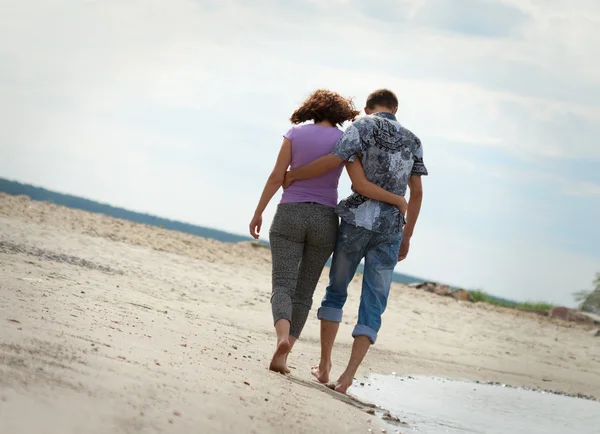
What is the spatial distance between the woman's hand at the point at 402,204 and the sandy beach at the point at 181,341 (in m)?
1.37

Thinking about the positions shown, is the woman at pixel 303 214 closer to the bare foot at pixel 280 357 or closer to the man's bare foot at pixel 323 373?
the bare foot at pixel 280 357

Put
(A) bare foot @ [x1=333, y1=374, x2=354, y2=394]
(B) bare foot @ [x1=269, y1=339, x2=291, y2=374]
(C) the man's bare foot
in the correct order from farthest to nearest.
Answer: (C) the man's bare foot, (A) bare foot @ [x1=333, y1=374, x2=354, y2=394], (B) bare foot @ [x1=269, y1=339, x2=291, y2=374]

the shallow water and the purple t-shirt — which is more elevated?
the purple t-shirt

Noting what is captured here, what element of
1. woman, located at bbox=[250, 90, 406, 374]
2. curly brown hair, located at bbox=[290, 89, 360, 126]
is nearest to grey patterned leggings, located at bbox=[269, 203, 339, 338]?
woman, located at bbox=[250, 90, 406, 374]

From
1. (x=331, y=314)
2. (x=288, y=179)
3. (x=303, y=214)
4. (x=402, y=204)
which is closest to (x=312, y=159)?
(x=288, y=179)

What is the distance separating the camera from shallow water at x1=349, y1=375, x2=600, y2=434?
5605 millimetres

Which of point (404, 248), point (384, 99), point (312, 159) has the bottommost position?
point (404, 248)

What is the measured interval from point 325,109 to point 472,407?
285 cm

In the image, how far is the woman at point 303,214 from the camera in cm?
542

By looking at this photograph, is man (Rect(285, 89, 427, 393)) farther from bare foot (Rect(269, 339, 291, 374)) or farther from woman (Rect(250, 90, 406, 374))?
bare foot (Rect(269, 339, 291, 374))

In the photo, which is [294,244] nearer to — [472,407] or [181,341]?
[181,341]

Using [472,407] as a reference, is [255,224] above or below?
above

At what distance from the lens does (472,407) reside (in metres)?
6.53

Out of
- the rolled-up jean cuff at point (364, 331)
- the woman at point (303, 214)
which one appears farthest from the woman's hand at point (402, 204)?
the rolled-up jean cuff at point (364, 331)
